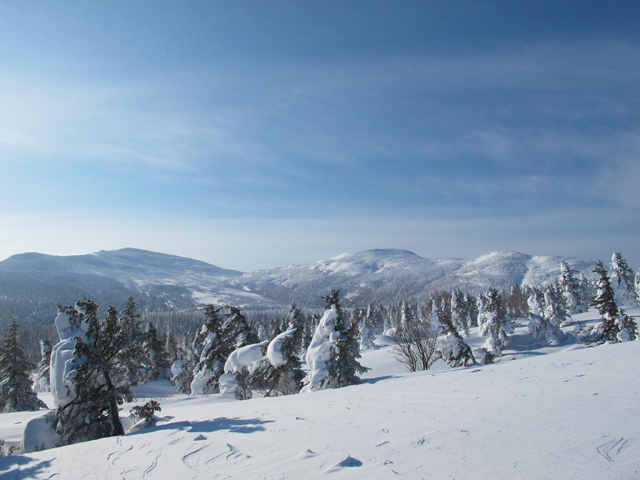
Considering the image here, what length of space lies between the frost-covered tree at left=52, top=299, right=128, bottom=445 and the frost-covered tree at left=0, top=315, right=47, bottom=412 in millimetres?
22261

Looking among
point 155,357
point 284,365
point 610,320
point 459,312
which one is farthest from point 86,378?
point 459,312

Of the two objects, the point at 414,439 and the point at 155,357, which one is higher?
the point at 414,439

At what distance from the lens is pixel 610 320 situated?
2880 cm

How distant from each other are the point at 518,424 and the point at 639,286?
9803 centimetres

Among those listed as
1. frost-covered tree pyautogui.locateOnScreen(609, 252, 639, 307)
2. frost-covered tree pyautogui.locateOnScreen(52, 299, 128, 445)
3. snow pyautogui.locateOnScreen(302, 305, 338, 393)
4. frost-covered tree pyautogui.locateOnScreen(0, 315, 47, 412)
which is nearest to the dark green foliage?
frost-covered tree pyautogui.locateOnScreen(52, 299, 128, 445)

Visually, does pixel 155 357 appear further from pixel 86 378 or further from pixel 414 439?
pixel 414 439

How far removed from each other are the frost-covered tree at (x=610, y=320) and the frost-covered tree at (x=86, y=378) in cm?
3421

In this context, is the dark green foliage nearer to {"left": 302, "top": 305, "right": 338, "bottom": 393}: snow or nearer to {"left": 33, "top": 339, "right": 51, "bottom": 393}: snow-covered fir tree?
{"left": 302, "top": 305, "right": 338, "bottom": 393}: snow

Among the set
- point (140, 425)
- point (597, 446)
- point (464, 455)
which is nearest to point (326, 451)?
point (464, 455)

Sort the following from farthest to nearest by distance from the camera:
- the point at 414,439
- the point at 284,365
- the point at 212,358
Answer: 1. the point at 212,358
2. the point at 284,365
3. the point at 414,439

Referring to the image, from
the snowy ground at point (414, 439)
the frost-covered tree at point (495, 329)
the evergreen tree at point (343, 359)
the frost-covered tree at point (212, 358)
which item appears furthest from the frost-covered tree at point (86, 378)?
the frost-covered tree at point (495, 329)

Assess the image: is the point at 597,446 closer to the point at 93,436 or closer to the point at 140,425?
the point at 140,425

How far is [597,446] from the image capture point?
18.4ft

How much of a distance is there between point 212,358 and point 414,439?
80.0 ft
